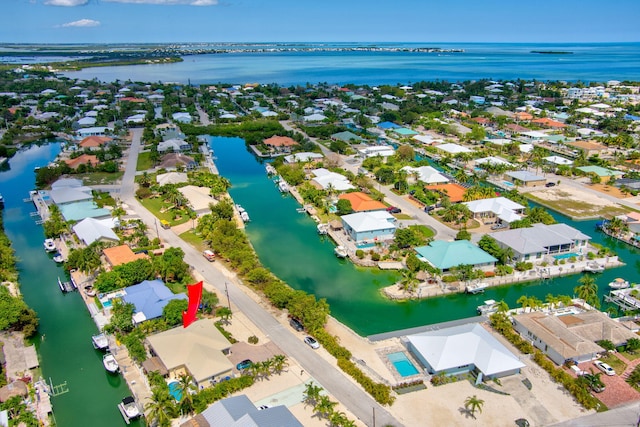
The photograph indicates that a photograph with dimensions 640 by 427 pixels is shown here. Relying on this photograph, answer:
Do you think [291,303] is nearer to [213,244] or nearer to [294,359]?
[294,359]

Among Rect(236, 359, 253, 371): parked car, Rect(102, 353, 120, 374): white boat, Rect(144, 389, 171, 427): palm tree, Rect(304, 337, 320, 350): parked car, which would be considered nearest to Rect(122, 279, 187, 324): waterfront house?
Rect(102, 353, 120, 374): white boat

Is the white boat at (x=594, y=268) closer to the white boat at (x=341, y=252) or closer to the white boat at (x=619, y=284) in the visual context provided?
the white boat at (x=619, y=284)

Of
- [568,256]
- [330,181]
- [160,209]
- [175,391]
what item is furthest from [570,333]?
[160,209]

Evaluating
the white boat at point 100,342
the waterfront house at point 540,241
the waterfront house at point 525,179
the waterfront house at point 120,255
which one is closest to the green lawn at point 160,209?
the waterfront house at point 120,255

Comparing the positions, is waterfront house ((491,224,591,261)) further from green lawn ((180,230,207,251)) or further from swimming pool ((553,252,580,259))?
green lawn ((180,230,207,251))

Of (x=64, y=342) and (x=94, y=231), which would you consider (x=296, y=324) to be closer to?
(x=64, y=342)
